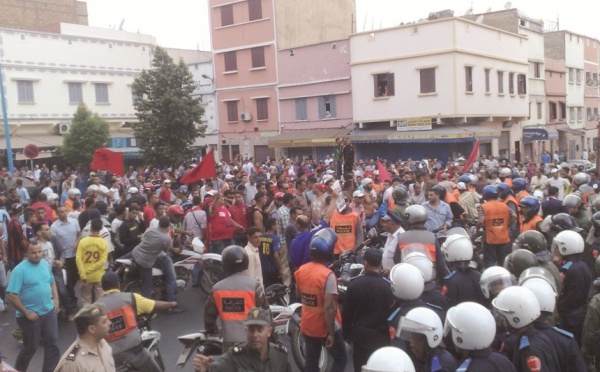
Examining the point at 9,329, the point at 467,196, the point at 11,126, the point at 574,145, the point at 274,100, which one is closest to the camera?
→ the point at 9,329

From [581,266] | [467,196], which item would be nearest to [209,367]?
[581,266]

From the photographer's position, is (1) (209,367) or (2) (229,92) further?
(2) (229,92)

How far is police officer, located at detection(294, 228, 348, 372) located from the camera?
560cm

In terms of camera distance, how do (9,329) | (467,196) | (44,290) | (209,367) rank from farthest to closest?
(467,196), (9,329), (44,290), (209,367)

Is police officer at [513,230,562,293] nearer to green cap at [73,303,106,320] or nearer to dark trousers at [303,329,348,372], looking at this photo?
dark trousers at [303,329,348,372]

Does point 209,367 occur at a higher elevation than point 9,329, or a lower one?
higher

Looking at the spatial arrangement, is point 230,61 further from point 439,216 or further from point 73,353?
point 73,353

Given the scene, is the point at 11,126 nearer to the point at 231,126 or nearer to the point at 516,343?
the point at 231,126

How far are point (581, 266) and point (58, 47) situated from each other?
36.1 meters

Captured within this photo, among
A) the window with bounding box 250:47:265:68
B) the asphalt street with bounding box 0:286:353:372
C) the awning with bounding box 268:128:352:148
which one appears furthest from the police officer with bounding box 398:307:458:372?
the window with bounding box 250:47:265:68

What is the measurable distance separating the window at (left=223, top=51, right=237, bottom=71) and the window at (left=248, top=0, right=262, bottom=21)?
2.71m

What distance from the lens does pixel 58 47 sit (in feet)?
118

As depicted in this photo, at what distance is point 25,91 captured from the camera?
3481cm

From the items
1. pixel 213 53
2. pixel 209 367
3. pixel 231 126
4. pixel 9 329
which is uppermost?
pixel 213 53
